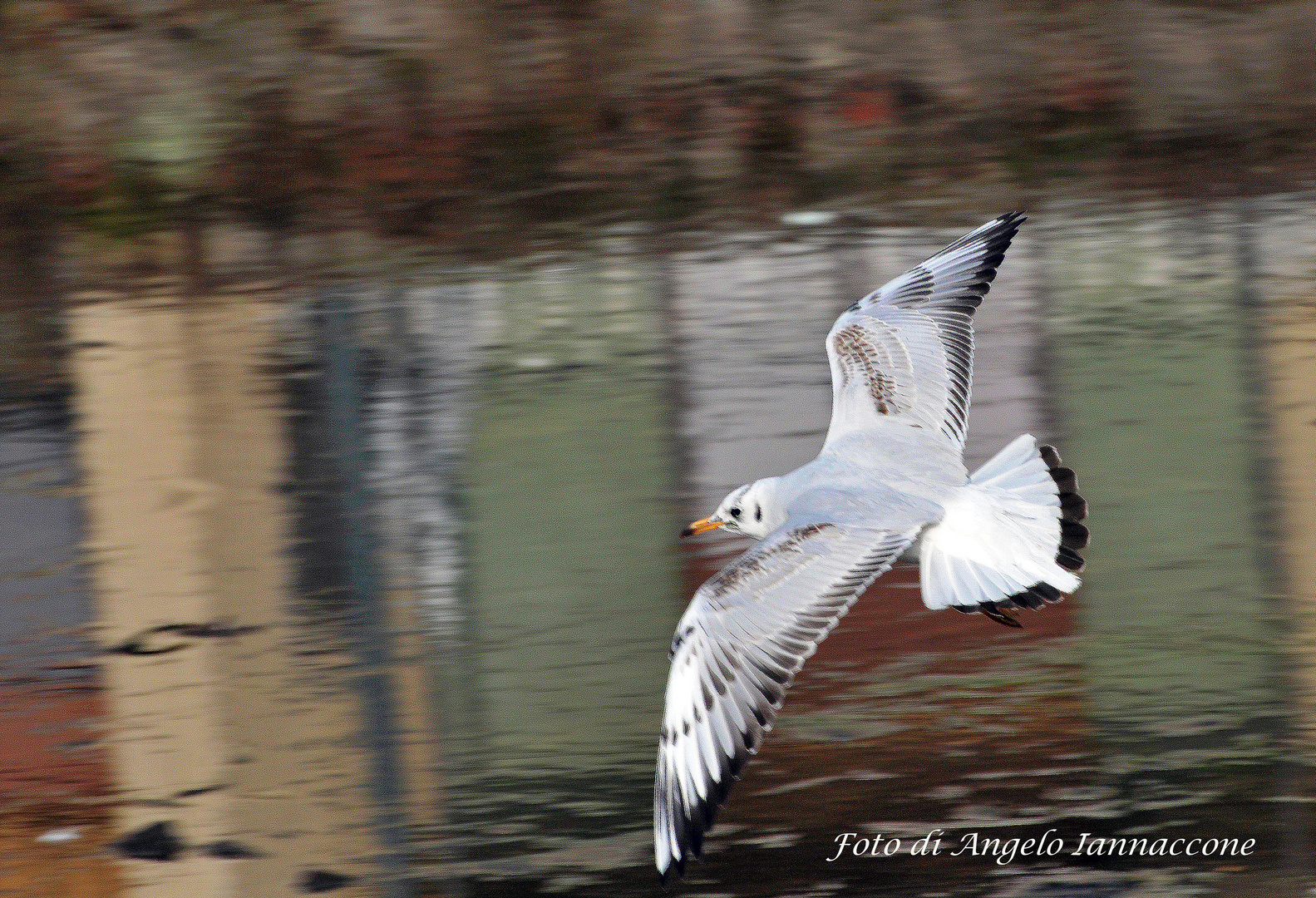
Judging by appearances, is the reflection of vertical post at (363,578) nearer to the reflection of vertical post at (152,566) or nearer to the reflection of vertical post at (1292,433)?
the reflection of vertical post at (152,566)

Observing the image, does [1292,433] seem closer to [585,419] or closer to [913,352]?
[913,352]

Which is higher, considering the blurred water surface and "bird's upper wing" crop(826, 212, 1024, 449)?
"bird's upper wing" crop(826, 212, 1024, 449)

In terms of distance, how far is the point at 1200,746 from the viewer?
2148 millimetres

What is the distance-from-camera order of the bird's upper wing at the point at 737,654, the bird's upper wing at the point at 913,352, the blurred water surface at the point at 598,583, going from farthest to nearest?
the blurred water surface at the point at 598,583 < the bird's upper wing at the point at 913,352 < the bird's upper wing at the point at 737,654

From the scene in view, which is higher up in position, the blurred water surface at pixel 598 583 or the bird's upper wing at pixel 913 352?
the bird's upper wing at pixel 913 352

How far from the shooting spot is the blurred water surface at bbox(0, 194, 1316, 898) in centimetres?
212

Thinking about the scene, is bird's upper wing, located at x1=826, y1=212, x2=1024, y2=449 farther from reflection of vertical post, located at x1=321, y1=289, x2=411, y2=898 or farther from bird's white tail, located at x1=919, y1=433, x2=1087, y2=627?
reflection of vertical post, located at x1=321, y1=289, x2=411, y2=898

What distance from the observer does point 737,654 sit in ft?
5.04

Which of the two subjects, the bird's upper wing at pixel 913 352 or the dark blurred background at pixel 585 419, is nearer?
the bird's upper wing at pixel 913 352

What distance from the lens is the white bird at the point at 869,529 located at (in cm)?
154

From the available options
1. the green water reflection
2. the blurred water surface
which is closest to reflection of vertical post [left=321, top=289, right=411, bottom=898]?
the blurred water surface

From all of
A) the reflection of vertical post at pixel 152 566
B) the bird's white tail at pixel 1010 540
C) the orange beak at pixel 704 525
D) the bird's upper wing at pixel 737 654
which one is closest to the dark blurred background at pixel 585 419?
the reflection of vertical post at pixel 152 566

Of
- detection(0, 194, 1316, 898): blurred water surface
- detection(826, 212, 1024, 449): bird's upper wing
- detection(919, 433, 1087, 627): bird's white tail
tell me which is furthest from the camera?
detection(0, 194, 1316, 898): blurred water surface

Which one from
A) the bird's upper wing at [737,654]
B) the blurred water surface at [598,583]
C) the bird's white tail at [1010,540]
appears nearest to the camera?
the bird's upper wing at [737,654]
